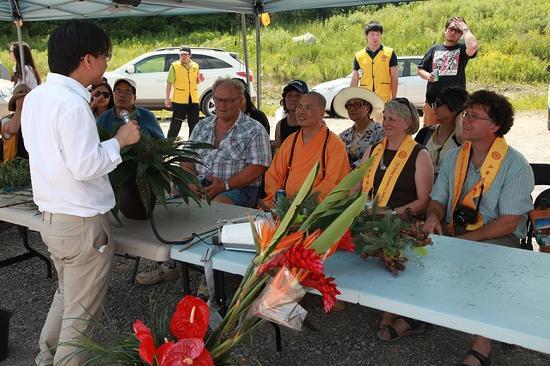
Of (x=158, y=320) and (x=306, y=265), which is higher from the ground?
(x=306, y=265)

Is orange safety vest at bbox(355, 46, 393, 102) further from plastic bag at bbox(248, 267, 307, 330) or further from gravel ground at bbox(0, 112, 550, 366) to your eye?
plastic bag at bbox(248, 267, 307, 330)

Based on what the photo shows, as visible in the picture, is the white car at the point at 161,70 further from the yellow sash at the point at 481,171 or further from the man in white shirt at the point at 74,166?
the man in white shirt at the point at 74,166

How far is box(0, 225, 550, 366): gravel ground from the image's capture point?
2729 millimetres

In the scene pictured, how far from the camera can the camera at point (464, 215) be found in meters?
2.85

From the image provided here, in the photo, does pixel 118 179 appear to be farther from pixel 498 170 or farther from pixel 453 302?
pixel 498 170

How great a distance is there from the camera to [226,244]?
2.19m

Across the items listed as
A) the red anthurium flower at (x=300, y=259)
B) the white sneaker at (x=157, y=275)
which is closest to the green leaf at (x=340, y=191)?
the red anthurium flower at (x=300, y=259)

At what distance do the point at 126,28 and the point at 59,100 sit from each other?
27645 millimetres

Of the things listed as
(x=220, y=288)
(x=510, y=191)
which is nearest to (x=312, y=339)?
(x=220, y=288)

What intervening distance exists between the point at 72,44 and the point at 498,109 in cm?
211

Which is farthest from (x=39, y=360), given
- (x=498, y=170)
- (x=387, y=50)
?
(x=387, y=50)

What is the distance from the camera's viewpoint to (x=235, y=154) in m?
3.78

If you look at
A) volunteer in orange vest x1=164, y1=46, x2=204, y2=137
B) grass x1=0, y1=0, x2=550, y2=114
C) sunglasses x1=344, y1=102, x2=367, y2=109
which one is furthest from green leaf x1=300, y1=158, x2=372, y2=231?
grass x1=0, y1=0, x2=550, y2=114

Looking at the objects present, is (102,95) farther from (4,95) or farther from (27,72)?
(4,95)
